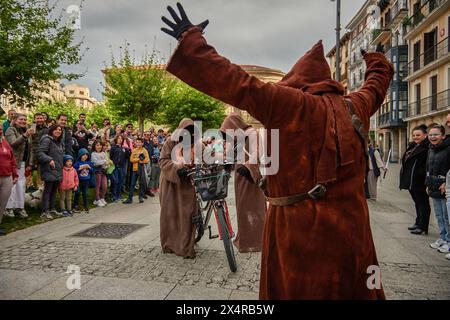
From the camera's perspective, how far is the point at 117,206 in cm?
919

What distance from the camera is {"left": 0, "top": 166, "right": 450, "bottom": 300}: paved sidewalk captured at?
11.9 feet

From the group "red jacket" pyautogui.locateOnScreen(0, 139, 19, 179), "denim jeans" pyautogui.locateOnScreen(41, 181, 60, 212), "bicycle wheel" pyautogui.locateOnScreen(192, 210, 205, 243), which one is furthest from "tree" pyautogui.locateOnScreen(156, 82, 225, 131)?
"bicycle wheel" pyautogui.locateOnScreen(192, 210, 205, 243)

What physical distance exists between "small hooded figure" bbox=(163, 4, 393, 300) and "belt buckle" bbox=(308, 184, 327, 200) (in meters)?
0.03

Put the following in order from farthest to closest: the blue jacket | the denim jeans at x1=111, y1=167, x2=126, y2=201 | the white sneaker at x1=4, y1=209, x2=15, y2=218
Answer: the denim jeans at x1=111, y1=167, x2=126, y2=201, the blue jacket, the white sneaker at x1=4, y1=209, x2=15, y2=218

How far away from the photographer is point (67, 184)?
26.1ft

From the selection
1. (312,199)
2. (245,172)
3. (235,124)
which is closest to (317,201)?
(312,199)

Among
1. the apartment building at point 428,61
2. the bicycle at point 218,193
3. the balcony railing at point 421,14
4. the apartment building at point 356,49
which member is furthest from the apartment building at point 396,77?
the bicycle at point 218,193

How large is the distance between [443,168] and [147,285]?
461 cm

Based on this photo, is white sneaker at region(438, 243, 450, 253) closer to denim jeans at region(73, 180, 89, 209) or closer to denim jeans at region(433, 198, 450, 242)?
denim jeans at region(433, 198, 450, 242)

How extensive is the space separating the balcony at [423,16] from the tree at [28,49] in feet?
86.2

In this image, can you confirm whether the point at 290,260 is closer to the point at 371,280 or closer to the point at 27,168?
the point at 371,280

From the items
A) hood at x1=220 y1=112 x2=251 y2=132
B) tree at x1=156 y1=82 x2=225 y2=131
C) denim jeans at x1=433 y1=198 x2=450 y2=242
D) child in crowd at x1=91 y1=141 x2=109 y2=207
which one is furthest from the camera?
tree at x1=156 y1=82 x2=225 y2=131
